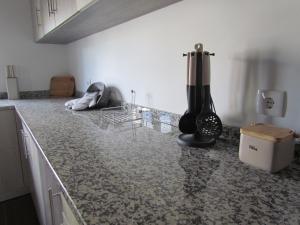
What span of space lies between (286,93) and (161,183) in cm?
50

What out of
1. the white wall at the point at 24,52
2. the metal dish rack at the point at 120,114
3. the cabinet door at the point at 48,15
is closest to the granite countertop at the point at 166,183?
the metal dish rack at the point at 120,114

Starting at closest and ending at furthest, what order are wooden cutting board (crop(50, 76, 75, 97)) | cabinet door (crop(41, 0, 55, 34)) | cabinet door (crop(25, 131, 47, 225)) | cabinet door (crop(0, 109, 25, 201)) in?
cabinet door (crop(25, 131, 47, 225))
cabinet door (crop(41, 0, 55, 34))
cabinet door (crop(0, 109, 25, 201))
wooden cutting board (crop(50, 76, 75, 97))

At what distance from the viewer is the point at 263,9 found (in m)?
0.76

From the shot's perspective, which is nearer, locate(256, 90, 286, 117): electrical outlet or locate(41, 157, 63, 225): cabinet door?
locate(256, 90, 286, 117): electrical outlet

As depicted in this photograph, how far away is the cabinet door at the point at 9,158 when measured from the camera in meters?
1.99

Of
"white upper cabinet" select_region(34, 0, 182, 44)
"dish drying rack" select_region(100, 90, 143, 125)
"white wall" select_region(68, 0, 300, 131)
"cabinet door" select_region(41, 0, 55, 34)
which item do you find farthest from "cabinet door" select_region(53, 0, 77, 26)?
"dish drying rack" select_region(100, 90, 143, 125)

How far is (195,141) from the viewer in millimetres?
875

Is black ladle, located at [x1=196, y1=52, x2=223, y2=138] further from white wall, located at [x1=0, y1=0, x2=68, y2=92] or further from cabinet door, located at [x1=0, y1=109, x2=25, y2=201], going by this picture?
white wall, located at [x1=0, y1=0, x2=68, y2=92]

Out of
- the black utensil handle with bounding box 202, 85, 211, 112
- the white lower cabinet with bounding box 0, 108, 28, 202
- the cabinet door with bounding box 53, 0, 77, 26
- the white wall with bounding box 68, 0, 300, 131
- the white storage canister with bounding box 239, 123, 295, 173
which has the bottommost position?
the white lower cabinet with bounding box 0, 108, 28, 202

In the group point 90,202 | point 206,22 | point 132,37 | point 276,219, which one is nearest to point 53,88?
point 132,37

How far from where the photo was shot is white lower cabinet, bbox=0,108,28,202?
78.2 inches

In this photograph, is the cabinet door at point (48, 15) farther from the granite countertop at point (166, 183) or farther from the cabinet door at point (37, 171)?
the granite countertop at point (166, 183)

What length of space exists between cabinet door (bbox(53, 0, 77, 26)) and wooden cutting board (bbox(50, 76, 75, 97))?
117 centimetres

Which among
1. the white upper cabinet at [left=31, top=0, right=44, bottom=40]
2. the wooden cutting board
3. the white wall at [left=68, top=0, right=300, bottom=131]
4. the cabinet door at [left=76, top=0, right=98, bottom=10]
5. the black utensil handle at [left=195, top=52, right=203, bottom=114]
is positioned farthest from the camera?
the wooden cutting board
